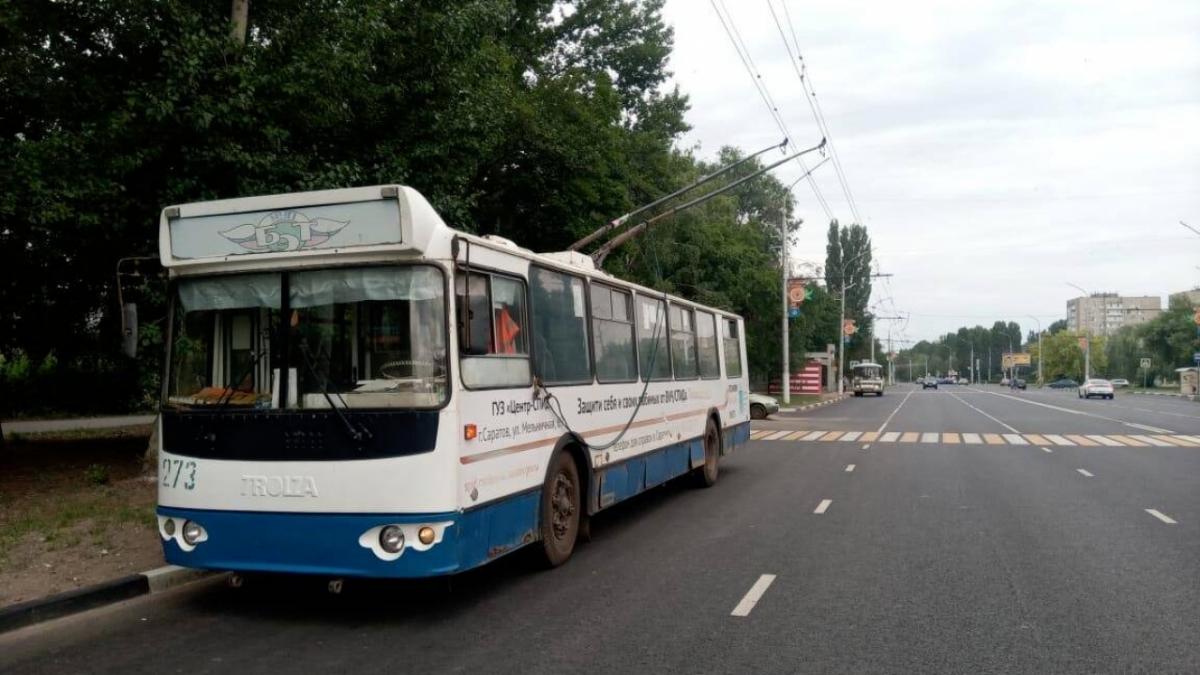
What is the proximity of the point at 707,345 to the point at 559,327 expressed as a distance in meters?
6.18

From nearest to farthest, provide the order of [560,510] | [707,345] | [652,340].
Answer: [560,510] → [652,340] → [707,345]

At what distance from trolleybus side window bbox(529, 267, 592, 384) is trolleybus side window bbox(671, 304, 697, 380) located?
3.47 metres

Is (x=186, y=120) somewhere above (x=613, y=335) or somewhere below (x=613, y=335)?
above

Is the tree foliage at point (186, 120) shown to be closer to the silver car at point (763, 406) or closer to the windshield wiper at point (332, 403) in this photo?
the windshield wiper at point (332, 403)

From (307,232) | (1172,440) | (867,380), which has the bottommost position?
(1172,440)

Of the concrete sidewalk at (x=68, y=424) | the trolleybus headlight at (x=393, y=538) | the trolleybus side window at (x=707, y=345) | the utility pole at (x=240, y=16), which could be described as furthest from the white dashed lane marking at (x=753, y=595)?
the concrete sidewalk at (x=68, y=424)

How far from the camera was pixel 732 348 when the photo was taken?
53.3ft

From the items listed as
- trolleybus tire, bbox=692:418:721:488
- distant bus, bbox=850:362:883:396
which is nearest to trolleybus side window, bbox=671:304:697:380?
trolleybus tire, bbox=692:418:721:488

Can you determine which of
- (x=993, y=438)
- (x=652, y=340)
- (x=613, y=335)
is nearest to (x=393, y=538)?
(x=613, y=335)

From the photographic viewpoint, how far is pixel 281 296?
22.0 feet

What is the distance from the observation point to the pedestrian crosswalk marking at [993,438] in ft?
72.1

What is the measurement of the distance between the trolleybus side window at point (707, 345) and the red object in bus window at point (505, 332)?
6.51 metres

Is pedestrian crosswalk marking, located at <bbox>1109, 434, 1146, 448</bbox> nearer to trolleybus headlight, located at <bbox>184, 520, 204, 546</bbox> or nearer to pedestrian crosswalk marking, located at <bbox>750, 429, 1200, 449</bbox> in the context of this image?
pedestrian crosswalk marking, located at <bbox>750, 429, 1200, 449</bbox>

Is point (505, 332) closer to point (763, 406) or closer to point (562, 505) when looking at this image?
point (562, 505)
